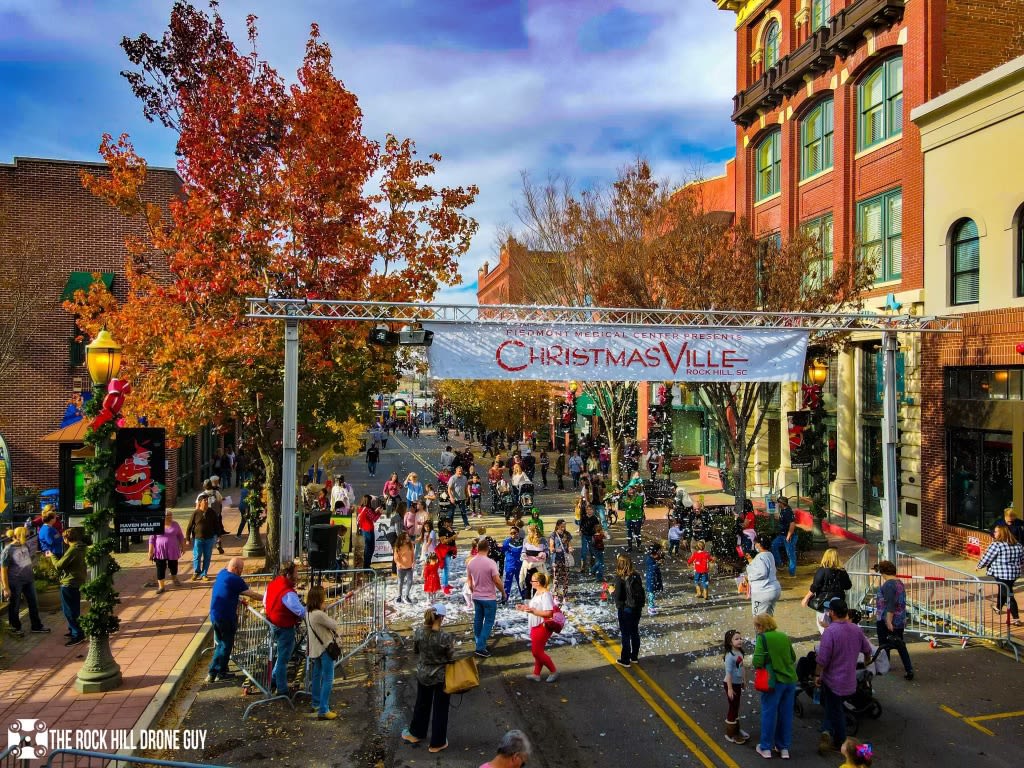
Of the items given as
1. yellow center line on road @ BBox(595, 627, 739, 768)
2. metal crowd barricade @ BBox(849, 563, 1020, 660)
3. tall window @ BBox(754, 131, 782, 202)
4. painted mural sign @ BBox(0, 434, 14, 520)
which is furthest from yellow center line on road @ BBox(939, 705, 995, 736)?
tall window @ BBox(754, 131, 782, 202)

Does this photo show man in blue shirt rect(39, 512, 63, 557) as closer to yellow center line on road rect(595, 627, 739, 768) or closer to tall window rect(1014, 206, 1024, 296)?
yellow center line on road rect(595, 627, 739, 768)

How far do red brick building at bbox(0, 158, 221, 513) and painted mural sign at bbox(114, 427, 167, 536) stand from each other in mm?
14398

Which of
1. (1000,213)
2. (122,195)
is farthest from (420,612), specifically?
(1000,213)

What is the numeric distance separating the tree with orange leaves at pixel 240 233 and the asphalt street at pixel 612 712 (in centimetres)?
591

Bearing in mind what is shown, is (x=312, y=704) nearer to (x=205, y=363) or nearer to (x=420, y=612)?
(x=420, y=612)

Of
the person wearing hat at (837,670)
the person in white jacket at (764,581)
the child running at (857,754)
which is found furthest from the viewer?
the person in white jacket at (764,581)

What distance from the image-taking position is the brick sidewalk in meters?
8.51

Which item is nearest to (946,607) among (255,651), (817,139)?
(255,651)

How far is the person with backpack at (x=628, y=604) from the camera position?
9993 mm

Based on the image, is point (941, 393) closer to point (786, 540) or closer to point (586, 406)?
point (786, 540)

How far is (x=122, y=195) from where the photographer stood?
14.6 metres

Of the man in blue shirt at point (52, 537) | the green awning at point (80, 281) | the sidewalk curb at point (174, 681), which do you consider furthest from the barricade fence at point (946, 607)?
the green awning at point (80, 281)

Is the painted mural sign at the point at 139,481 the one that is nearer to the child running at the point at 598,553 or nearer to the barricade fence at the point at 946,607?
the child running at the point at 598,553

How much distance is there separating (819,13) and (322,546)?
2194 centimetres
